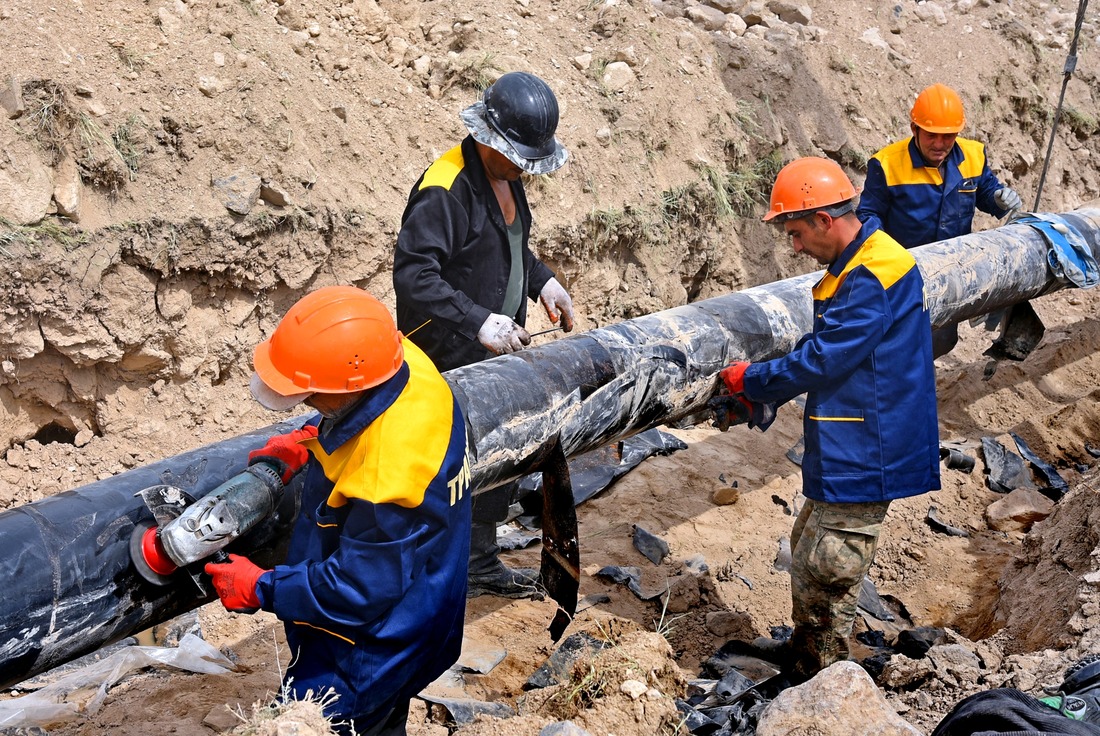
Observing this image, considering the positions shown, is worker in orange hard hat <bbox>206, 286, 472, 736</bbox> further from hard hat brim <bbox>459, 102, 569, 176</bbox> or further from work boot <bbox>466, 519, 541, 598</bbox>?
work boot <bbox>466, 519, 541, 598</bbox>

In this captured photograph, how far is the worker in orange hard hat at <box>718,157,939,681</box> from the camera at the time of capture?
349cm

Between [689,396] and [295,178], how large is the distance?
10.3ft

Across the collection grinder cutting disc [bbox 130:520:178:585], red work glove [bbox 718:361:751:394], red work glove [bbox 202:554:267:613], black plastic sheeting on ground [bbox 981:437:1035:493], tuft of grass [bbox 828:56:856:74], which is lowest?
black plastic sheeting on ground [bbox 981:437:1035:493]

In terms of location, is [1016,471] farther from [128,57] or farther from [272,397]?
[128,57]

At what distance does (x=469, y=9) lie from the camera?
7.48 meters

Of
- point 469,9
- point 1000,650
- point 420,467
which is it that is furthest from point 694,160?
point 420,467

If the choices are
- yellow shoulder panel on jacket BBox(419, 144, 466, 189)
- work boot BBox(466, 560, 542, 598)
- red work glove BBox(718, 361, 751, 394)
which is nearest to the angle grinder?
yellow shoulder panel on jacket BBox(419, 144, 466, 189)

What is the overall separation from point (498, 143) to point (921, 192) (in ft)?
10.1

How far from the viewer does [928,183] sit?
571 cm

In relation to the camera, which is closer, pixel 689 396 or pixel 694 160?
pixel 689 396

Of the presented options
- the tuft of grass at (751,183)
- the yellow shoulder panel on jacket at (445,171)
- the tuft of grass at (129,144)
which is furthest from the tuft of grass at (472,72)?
the yellow shoulder panel on jacket at (445,171)

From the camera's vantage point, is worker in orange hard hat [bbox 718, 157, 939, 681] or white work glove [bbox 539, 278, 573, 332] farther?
white work glove [bbox 539, 278, 573, 332]

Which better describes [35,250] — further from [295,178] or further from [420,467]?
[420,467]

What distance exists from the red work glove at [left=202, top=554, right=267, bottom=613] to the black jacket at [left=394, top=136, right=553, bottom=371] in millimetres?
1547
